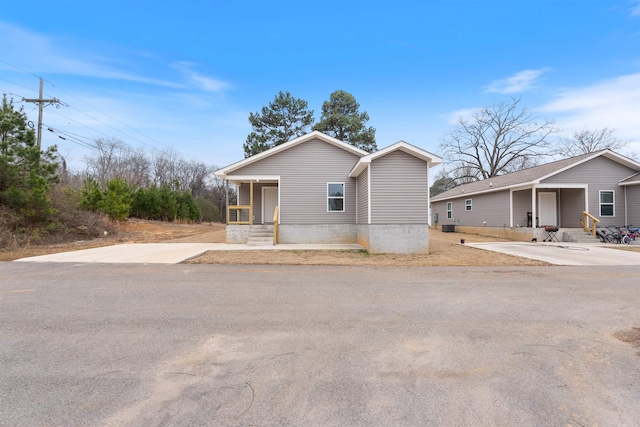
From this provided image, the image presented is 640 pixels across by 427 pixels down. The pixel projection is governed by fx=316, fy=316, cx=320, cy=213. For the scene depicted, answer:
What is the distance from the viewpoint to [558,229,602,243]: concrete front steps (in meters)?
16.1

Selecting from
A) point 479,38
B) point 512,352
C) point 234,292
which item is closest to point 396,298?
point 512,352

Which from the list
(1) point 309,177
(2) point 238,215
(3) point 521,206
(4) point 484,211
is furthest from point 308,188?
(4) point 484,211

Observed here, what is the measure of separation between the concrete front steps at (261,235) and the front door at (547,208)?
15.6 meters

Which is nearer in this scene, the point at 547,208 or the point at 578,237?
the point at 578,237

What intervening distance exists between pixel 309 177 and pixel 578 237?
14.1 metres

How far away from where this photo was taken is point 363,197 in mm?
13109

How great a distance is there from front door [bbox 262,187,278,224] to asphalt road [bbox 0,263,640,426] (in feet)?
34.5

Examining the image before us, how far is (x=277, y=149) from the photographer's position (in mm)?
15062

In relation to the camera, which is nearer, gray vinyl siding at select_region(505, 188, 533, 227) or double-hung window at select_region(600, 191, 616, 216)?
double-hung window at select_region(600, 191, 616, 216)

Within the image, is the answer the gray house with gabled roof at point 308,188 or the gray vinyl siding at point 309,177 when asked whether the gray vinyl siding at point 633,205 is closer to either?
the gray house with gabled roof at point 308,188

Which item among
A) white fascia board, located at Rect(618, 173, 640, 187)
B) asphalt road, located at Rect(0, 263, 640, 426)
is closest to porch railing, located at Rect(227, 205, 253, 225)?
asphalt road, located at Rect(0, 263, 640, 426)

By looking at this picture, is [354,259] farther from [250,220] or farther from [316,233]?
[250,220]

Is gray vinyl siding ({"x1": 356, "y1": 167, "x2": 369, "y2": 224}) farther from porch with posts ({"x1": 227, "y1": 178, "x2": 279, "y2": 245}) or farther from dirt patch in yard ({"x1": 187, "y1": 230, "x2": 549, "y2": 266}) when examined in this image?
porch with posts ({"x1": 227, "y1": 178, "x2": 279, "y2": 245})

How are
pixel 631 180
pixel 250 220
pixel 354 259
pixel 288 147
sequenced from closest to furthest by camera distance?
pixel 354 259
pixel 250 220
pixel 288 147
pixel 631 180
